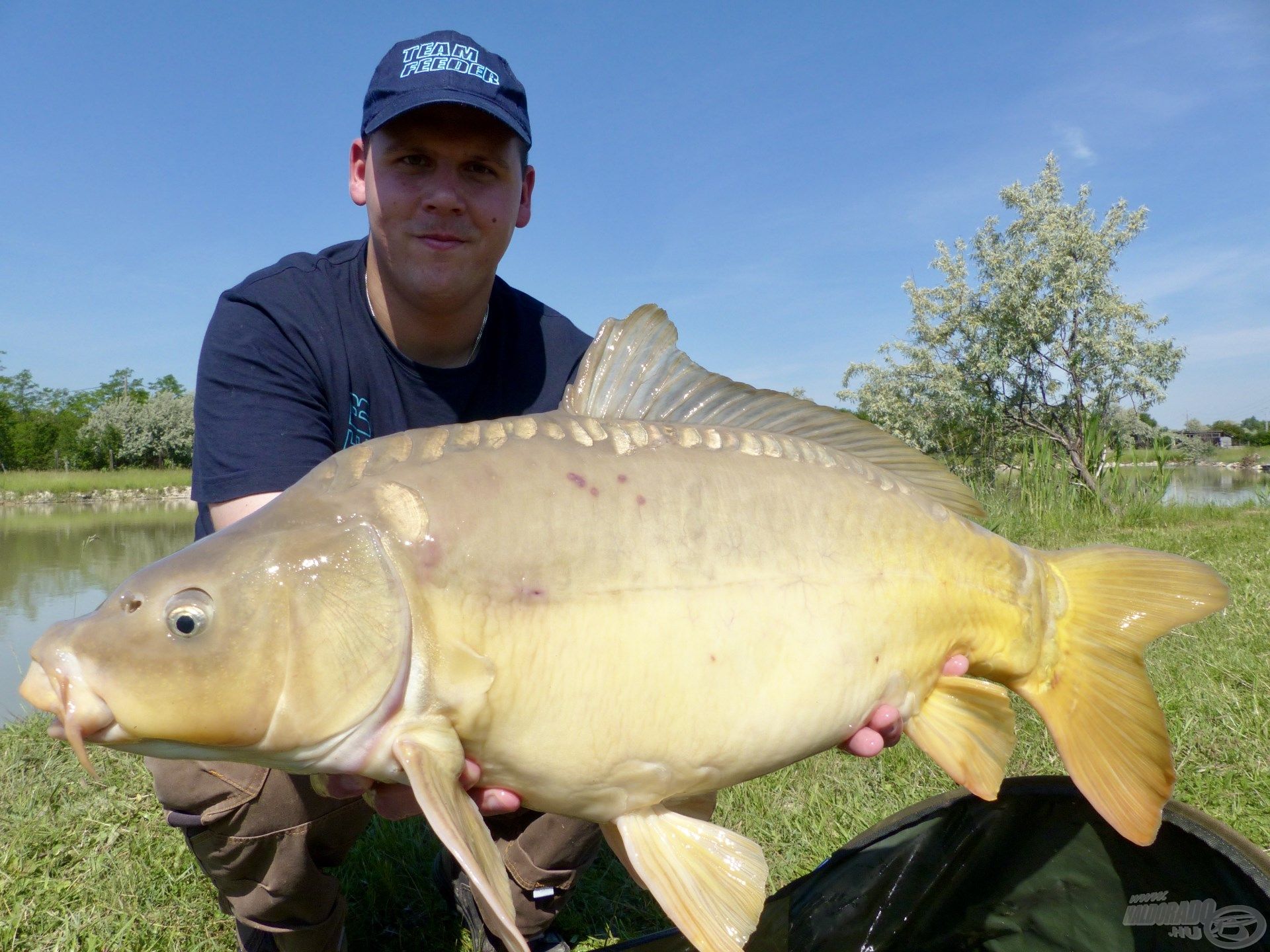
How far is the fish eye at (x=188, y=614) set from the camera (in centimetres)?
91

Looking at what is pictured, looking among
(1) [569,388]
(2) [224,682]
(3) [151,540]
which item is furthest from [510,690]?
(3) [151,540]

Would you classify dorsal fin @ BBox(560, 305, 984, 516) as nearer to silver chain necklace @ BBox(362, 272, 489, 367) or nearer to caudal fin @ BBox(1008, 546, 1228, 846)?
caudal fin @ BBox(1008, 546, 1228, 846)

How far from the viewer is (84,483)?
957 inches

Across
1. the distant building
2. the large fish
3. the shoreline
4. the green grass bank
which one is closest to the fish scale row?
the large fish

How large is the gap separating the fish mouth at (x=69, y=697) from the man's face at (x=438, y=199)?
40.7 inches

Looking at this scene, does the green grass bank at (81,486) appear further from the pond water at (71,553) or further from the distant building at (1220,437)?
the distant building at (1220,437)

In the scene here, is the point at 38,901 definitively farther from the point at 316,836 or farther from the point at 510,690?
the point at 510,690

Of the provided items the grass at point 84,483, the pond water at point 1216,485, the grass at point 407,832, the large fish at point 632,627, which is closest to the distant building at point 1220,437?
the pond water at point 1216,485

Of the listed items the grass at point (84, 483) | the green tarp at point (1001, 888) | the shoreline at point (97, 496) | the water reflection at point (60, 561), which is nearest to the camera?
the green tarp at point (1001, 888)

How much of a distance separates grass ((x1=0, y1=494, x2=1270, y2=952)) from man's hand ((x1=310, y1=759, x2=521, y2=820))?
76 centimetres

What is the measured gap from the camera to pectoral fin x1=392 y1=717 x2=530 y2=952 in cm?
87

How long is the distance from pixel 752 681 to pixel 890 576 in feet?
0.95

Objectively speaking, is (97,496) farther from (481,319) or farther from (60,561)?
(481,319)

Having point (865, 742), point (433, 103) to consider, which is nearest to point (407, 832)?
point (865, 742)
